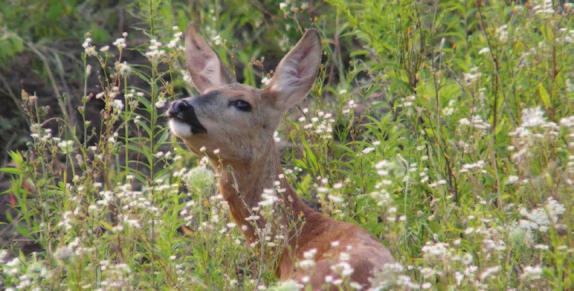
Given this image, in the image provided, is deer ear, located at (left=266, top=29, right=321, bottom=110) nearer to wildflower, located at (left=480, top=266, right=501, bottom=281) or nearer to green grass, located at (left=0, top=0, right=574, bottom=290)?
green grass, located at (left=0, top=0, right=574, bottom=290)

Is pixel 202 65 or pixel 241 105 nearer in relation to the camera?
pixel 241 105

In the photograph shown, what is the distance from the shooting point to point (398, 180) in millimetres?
5160

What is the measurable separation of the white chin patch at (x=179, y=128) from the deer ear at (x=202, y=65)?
79 centimetres

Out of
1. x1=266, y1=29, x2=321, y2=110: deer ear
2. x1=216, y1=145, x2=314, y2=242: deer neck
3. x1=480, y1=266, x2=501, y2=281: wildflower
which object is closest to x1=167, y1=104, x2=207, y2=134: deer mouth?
x1=216, y1=145, x2=314, y2=242: deer neck

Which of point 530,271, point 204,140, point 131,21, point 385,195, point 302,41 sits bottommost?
point 530,271

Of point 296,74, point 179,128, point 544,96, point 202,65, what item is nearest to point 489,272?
point 544,96

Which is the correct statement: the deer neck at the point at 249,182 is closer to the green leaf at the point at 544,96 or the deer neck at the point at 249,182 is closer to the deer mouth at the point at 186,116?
the deer mouth at the point at 186,116

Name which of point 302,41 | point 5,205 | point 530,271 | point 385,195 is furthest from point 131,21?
point 530,271

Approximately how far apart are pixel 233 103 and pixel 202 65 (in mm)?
658

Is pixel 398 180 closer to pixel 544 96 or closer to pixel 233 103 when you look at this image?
pixel 544 96

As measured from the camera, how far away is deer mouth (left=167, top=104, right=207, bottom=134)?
5797mm

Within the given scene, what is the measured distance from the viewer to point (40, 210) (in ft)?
18.2

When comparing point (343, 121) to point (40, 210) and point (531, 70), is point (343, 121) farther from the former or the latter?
point (40, 210)

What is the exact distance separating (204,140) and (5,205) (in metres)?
1.89
